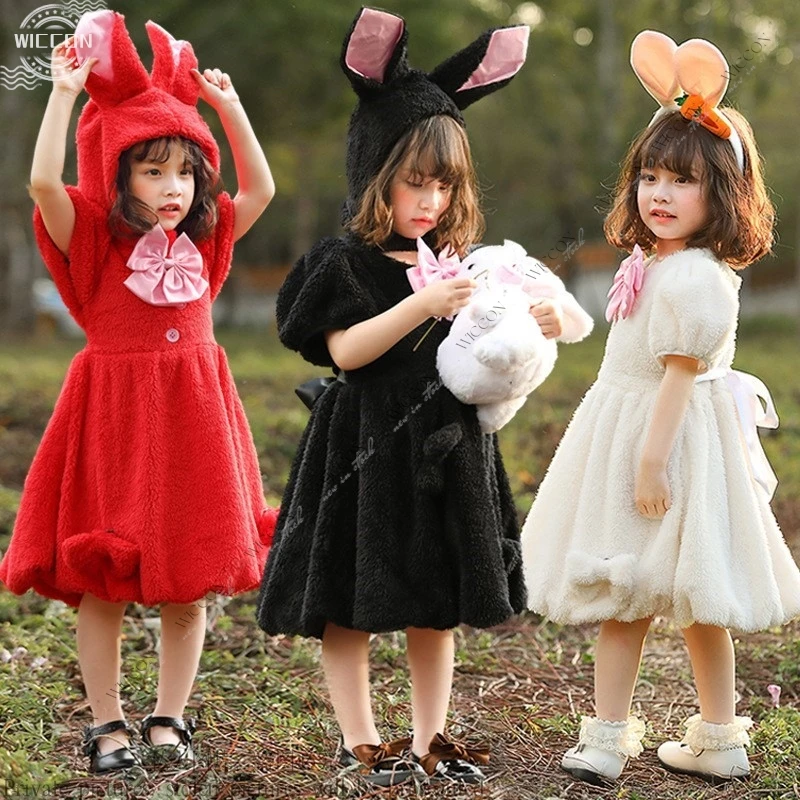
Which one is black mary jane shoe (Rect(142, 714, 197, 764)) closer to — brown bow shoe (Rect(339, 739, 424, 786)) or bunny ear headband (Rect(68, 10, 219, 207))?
brown bow shoe (Rect(339, 739, 424, 786))

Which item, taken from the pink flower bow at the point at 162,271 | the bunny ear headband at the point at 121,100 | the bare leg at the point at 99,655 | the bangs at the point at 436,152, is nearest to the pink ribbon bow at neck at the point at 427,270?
the bangs at the point at 436,152

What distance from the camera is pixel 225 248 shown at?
3.13 m

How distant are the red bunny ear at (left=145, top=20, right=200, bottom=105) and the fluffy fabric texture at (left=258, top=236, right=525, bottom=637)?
1.94 feet

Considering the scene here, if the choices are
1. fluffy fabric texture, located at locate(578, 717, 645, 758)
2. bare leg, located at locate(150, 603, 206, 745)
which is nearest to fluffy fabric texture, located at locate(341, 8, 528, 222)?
bare leg, located at locate(150, 603, 206, 745)

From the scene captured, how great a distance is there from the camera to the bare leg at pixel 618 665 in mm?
2828

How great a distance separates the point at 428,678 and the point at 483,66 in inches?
51.9

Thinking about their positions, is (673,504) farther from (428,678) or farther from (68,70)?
(68,70)

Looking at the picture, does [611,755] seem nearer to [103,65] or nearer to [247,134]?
[247,134]

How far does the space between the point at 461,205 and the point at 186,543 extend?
96 centimetres

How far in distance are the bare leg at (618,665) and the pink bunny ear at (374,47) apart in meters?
1.29

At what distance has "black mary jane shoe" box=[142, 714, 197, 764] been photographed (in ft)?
9.62

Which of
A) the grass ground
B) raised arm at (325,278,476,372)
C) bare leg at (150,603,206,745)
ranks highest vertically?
raised arm at (325,278,476,372)

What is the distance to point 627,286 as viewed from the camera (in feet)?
9.21

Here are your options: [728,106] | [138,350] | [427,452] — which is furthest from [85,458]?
[728,106]
